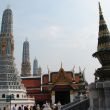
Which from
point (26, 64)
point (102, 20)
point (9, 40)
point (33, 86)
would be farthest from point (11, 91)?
point (26, 64)

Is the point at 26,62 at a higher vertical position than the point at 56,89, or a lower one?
higher

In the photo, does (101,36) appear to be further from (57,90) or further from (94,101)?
(57,90)

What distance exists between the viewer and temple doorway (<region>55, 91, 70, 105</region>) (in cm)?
5472

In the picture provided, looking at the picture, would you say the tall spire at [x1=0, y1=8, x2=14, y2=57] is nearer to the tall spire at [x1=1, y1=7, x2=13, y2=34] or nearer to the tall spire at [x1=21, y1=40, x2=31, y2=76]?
the tall spire at [x1=1, y1=7, x2=13, y2=34]

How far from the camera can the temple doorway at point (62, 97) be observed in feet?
180

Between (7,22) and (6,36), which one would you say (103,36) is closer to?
(6,36)

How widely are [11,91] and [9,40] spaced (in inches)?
515

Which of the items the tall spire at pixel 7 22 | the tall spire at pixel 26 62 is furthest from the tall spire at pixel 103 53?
the tall spire at pixel 26 62

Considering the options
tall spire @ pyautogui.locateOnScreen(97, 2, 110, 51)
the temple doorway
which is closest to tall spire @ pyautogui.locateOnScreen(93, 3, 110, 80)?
tall spire @ pyautogui.locateOnScreen(97, 2, 110, 51)

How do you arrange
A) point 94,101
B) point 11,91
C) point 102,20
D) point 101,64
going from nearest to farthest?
1. point 94,101
2. point 101,64
3. point 102,20
4. point 11,91

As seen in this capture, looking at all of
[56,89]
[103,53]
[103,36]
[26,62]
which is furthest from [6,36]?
[103,53]

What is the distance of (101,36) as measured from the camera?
39.4 feet

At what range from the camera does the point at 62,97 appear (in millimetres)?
Result: 55812

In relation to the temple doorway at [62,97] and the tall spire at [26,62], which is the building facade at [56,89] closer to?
the temple doorway at [62,97]
